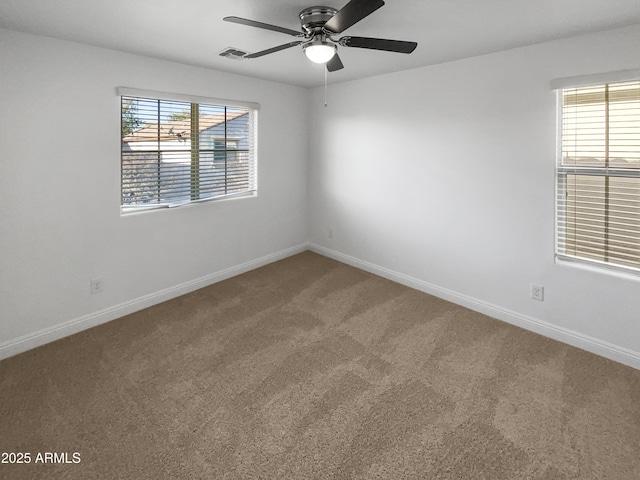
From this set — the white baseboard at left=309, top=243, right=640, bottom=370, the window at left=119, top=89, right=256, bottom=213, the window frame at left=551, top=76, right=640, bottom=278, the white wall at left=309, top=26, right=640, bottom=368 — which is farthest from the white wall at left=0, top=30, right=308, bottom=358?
the window frame at left=551, top=76, right=640, bottom=278

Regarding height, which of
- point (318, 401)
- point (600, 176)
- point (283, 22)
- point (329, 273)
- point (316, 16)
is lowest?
point (318, 401)

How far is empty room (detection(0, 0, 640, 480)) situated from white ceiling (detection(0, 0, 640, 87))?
2cm

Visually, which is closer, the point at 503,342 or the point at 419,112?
the point at 503,342

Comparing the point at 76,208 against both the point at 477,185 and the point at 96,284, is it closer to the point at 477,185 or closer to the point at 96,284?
the point at 96,284

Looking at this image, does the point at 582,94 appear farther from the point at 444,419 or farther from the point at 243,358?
the point at 243,358

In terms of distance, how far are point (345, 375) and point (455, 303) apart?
1.66 meters

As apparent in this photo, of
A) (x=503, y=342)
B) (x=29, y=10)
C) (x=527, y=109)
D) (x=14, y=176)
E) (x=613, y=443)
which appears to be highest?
(x=29, y=10)

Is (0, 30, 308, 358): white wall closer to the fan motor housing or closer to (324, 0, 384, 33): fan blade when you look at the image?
the fan motor housing

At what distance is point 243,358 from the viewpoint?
2.68 metres

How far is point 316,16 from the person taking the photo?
2.14 metres

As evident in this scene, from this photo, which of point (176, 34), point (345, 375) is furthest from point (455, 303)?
point (176, 34)

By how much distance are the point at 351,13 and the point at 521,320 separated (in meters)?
2.77

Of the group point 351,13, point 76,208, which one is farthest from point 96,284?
point 351,13

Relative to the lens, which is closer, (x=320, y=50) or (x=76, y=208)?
(x=320, y=50)
